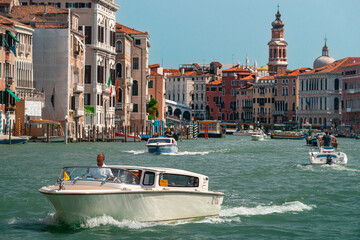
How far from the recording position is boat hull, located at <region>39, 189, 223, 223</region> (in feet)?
53.8

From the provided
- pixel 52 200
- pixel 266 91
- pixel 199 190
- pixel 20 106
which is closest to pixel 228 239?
pixel 199 190

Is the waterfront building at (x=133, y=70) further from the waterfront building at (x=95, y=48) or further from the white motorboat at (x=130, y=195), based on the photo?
the white motorboat at (x=130, y=195)

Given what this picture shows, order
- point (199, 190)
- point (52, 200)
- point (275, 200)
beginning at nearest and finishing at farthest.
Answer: point (52, 200) → point (199, 190) → point (275, 200)

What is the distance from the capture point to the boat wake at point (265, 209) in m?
20.0

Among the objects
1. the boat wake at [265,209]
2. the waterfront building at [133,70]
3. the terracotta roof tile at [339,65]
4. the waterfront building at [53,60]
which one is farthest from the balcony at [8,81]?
the terracotta roof tile at [339,65]

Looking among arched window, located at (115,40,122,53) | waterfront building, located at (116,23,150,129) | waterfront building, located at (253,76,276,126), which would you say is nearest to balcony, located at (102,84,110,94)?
waterfront building, located at (116,23,150,129)

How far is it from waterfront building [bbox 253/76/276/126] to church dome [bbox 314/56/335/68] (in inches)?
351

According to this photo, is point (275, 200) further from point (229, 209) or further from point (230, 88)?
point (230, 88)

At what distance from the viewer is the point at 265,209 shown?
2086 centimetres

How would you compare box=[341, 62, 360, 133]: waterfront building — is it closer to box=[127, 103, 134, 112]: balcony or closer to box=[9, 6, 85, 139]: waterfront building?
box=[127, 103, 134, 112]: balcony

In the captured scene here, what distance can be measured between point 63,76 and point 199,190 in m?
49.6

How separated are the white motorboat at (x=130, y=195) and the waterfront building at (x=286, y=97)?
140382mm

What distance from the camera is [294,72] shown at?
6344 inches

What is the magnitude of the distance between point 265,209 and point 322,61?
14255 centimetres
